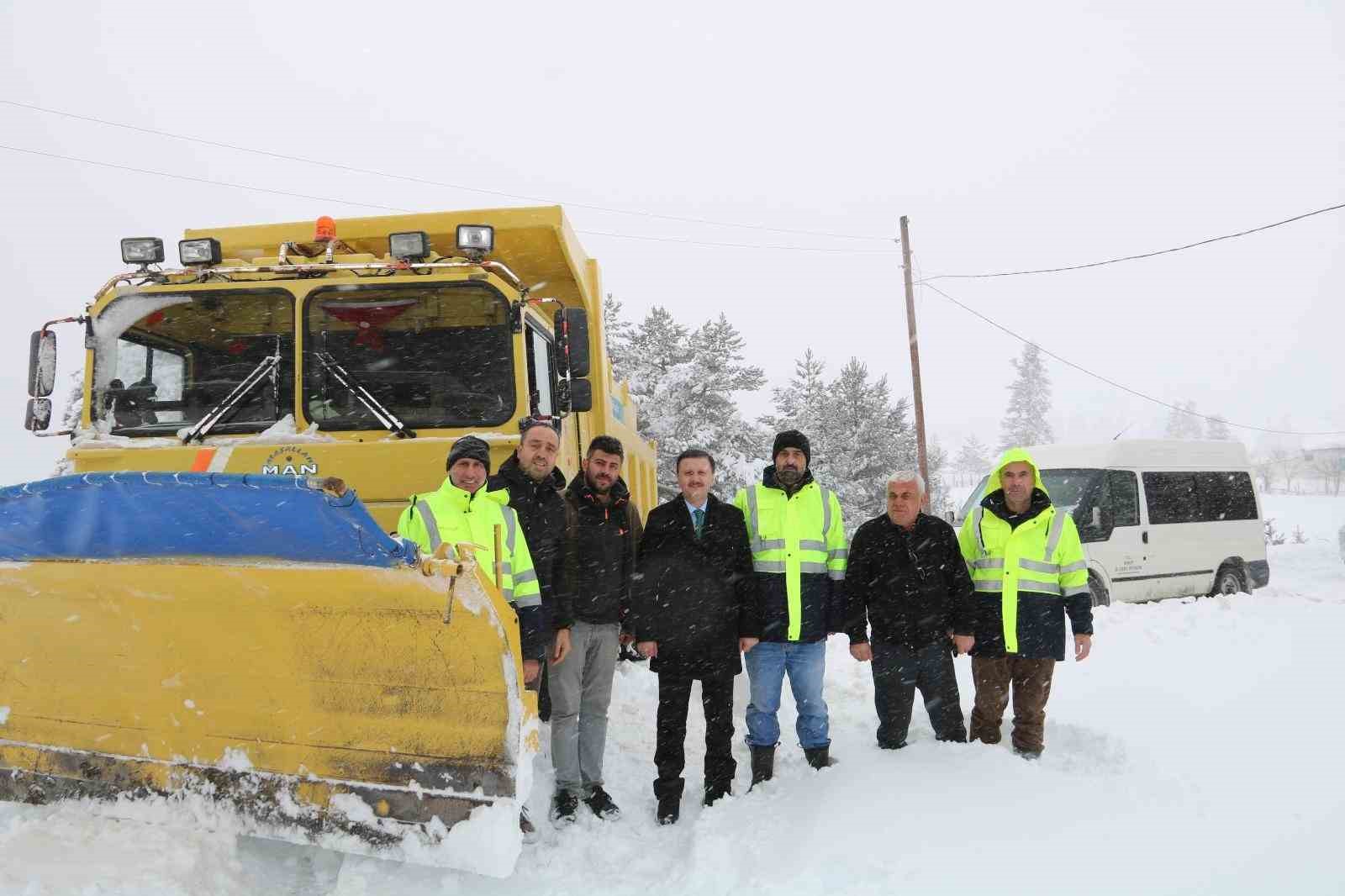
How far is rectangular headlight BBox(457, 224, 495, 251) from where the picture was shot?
188 inches

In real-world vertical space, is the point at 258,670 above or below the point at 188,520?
below

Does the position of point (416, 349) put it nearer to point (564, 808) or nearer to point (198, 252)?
point (198, 252)

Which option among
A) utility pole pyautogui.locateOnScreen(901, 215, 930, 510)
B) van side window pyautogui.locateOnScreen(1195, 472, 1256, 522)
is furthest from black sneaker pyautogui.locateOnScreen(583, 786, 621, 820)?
utility pole pyautogui.locateOnScreen(901, 215, 930, 510)

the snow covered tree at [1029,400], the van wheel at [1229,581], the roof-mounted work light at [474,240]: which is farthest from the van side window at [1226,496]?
the snow covered tree at [1029,400]

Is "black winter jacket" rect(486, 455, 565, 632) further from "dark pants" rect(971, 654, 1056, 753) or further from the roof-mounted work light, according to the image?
"dark pants" rect(971, 654, 1056, 753)

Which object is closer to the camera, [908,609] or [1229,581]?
[908,609]

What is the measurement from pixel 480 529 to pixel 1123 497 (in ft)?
30.8

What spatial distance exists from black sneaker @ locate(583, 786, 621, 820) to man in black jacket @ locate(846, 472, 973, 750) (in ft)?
4.64

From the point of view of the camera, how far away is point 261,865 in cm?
318

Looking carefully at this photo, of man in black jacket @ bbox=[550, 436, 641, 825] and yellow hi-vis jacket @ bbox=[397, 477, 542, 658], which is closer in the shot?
yellow hi-vis jacket @ bbox=[397, 477, 542, 658]

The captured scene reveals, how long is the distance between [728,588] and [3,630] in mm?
2947

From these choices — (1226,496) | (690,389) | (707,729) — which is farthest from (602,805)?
(690,389)

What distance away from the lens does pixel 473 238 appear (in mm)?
4801

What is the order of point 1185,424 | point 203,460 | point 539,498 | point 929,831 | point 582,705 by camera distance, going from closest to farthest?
point 929,831 < point 539,498 < point 582,705 < point 203,460 < point 1185,424
